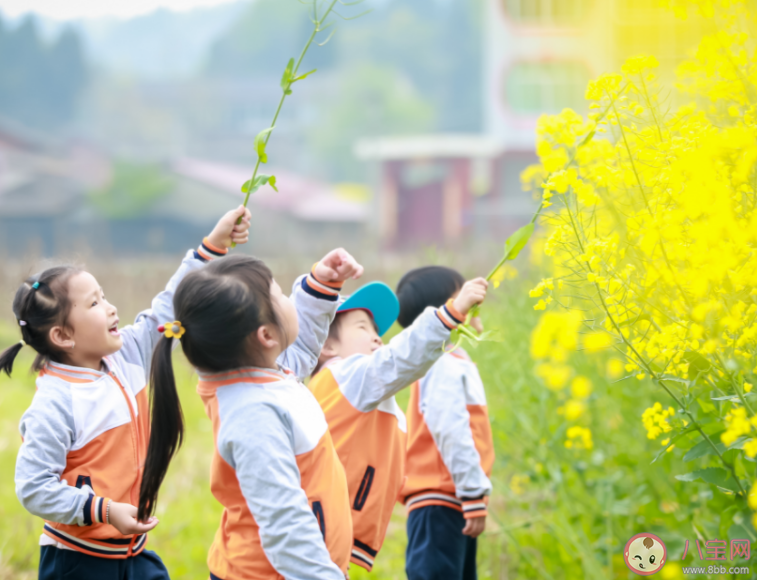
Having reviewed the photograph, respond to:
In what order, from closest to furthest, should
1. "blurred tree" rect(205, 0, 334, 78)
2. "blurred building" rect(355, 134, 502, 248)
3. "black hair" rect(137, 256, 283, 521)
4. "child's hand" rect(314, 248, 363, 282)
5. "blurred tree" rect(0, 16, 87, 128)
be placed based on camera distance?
1. "black hair" rect(137, 256, 283, 521)
2. "child's hand" rect(314, 248, 363, 282)
3. "blurred building" rect(355, 134, 502, 248)
4. "blurred tree" rect(0, 16, 87, 128)
5. "blurred tree" rect(205, 0, 334, 78)

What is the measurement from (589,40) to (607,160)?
979 inches

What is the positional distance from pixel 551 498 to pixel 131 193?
30.0m

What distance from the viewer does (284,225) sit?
28938mm

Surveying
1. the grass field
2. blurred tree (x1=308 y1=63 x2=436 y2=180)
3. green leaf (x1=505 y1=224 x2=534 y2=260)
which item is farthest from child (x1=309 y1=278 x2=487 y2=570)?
blurred tree (x1=308 y1=63 x2=436 y2=180)

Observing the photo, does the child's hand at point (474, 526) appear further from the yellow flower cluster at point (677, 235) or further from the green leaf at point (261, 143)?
the green leaf at point (261, 143)

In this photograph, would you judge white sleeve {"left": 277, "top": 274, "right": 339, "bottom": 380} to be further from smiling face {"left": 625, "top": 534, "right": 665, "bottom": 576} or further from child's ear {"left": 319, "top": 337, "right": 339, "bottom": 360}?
smiling face {"left": 625, "top": 534, "right": 665, "bottom": 576}

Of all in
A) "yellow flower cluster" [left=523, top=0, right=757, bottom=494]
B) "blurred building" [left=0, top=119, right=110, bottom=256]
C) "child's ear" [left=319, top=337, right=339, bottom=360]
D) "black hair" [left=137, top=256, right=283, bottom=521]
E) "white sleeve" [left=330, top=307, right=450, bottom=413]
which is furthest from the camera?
"blurred building" [left=0, top=119, right=110, bottom=256]

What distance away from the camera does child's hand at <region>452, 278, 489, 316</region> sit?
1.55 m

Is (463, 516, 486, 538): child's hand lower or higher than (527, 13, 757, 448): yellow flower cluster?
lower

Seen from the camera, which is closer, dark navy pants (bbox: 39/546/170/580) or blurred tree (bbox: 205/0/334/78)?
dark navy pants (bbox: 39/546/170/580)

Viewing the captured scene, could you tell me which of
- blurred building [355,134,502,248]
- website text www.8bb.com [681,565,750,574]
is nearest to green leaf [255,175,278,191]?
website text www.8bb.com [681,565,750,574]

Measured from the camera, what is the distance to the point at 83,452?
5.71 ft

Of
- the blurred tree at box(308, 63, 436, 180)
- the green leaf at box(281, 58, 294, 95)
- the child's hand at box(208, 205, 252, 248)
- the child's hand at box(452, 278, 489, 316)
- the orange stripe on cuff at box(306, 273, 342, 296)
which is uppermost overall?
the blurred tree at box(308, 63, 436, 180)

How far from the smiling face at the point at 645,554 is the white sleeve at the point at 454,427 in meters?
0.42
